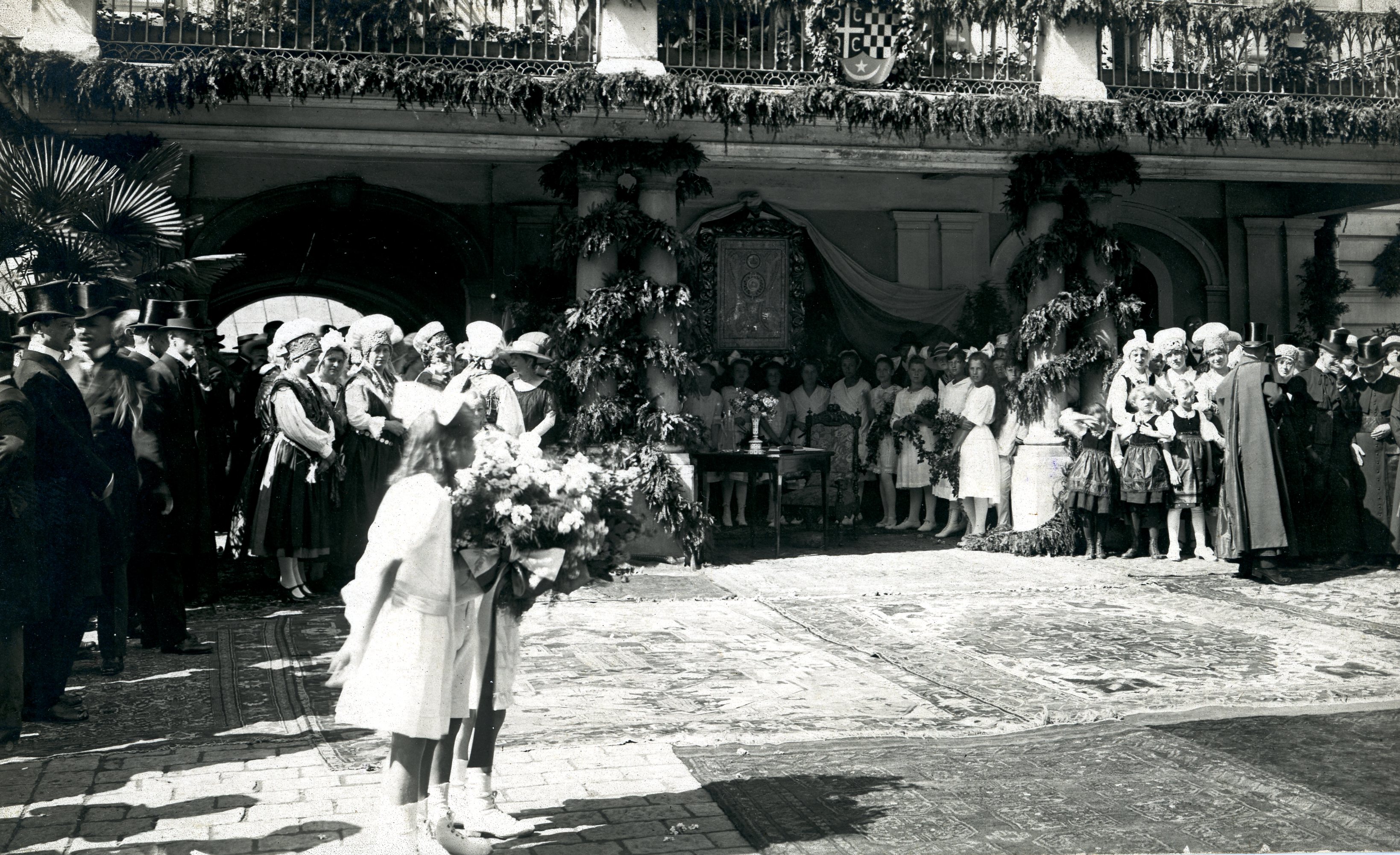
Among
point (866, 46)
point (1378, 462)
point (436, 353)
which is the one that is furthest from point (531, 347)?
point (1378, 462)

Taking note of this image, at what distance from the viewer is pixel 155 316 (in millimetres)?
9055

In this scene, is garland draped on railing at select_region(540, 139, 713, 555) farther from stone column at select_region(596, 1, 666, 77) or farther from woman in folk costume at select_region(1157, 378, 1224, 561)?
woman in folk costume at select_region(1157, 378, 1224, 561)

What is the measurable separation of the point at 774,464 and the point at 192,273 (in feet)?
17.3

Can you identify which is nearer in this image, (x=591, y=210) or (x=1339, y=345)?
(x=591, y=210)

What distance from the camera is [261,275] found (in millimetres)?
19266

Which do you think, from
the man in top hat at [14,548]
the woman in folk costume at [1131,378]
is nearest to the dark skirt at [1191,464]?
the woman in folk costume at [1131,378]

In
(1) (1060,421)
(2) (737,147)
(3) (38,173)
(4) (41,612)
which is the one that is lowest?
(4) (41,612)

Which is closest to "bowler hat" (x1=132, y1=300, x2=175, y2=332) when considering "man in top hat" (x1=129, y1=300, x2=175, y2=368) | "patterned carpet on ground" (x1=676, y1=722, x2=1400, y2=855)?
"man in top hat" (x1=129, y1=300, x2=175, y2=368)

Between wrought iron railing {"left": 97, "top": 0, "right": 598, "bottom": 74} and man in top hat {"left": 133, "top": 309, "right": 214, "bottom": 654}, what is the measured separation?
4037 millimetres

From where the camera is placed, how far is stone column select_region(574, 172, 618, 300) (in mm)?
11789

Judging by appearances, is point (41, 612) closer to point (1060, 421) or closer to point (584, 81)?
point (584, 81)

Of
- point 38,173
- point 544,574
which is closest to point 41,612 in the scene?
point 544,574

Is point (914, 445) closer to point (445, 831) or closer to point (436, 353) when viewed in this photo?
point (436, 353)

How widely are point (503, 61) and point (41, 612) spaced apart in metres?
6.73
